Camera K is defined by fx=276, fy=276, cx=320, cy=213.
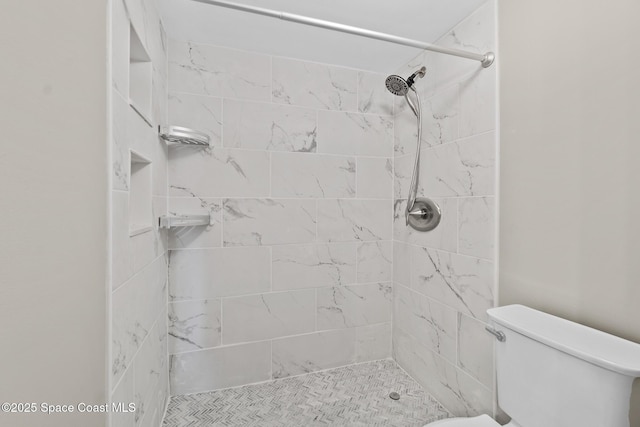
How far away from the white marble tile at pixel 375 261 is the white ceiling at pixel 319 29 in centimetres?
118

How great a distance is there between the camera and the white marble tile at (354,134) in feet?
5.74

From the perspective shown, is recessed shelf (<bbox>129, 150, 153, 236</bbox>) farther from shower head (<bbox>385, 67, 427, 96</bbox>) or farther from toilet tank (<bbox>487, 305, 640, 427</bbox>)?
toilet tank (<bbox>487, 305, 640, 427</bbox>)

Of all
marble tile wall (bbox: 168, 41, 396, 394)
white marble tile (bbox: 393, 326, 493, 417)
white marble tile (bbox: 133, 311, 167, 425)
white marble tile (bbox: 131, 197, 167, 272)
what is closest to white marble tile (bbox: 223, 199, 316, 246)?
marble tile wall (bbox: 168, 41, 396, 394)

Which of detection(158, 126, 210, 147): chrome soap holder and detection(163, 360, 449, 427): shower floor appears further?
detection(163, 360, 449, 427): shower floor

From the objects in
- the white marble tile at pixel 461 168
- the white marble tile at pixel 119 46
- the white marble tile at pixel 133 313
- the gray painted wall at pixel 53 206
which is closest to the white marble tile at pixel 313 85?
the white marble tile at pixel 461 168

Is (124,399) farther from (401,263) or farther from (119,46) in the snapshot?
(401,263)

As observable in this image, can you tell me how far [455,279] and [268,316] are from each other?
106cm

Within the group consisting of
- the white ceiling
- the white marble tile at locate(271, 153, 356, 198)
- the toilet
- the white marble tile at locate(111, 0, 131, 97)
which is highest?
the white ceiling

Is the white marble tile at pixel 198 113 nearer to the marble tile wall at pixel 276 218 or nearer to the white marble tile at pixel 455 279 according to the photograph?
the marble tile wall at pixel 276 218

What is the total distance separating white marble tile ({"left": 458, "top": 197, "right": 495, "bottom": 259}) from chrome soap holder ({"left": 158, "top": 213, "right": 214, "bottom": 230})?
1.29 metres

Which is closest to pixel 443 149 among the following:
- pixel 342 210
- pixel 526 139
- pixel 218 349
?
pixel 526 139

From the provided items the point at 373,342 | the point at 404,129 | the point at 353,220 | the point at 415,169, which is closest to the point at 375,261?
the point at 353,220

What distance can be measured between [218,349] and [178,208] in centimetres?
83

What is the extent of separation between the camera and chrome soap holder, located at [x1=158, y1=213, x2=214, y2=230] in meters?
1.27
